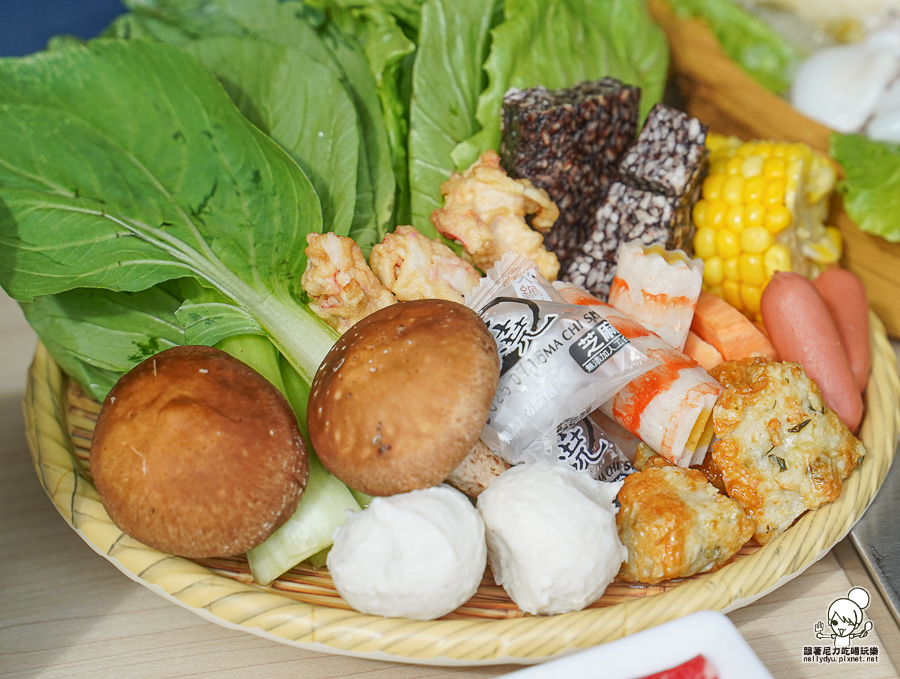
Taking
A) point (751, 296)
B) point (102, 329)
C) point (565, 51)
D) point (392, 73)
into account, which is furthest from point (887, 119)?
point (102, 329)

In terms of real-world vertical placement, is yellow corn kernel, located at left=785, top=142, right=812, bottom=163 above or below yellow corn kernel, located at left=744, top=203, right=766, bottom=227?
above

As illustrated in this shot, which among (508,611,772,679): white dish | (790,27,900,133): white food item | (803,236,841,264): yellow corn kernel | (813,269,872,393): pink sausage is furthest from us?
(790,27,900,133): white food item

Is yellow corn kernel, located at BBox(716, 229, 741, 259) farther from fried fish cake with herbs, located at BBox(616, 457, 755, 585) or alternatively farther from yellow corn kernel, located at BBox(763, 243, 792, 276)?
fried fish cake with herbs, located at BBox(616, 457, 755, 585)

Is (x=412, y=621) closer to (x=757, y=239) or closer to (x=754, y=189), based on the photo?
(x=757, y=239)

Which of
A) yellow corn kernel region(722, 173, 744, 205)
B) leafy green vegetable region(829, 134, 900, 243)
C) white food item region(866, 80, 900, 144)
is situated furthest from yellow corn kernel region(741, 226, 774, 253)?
white food item region(866, 80, 900, 144)

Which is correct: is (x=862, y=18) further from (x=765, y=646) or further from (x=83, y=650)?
(x=83, y=650)

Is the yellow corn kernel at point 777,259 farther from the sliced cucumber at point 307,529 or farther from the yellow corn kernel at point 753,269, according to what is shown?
the sliced cucumber at point 307,529

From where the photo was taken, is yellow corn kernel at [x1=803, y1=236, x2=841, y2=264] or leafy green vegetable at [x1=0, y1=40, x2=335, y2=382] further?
yellow corn kernel at [x1=803, y1=236, x2=841, y2=264]
